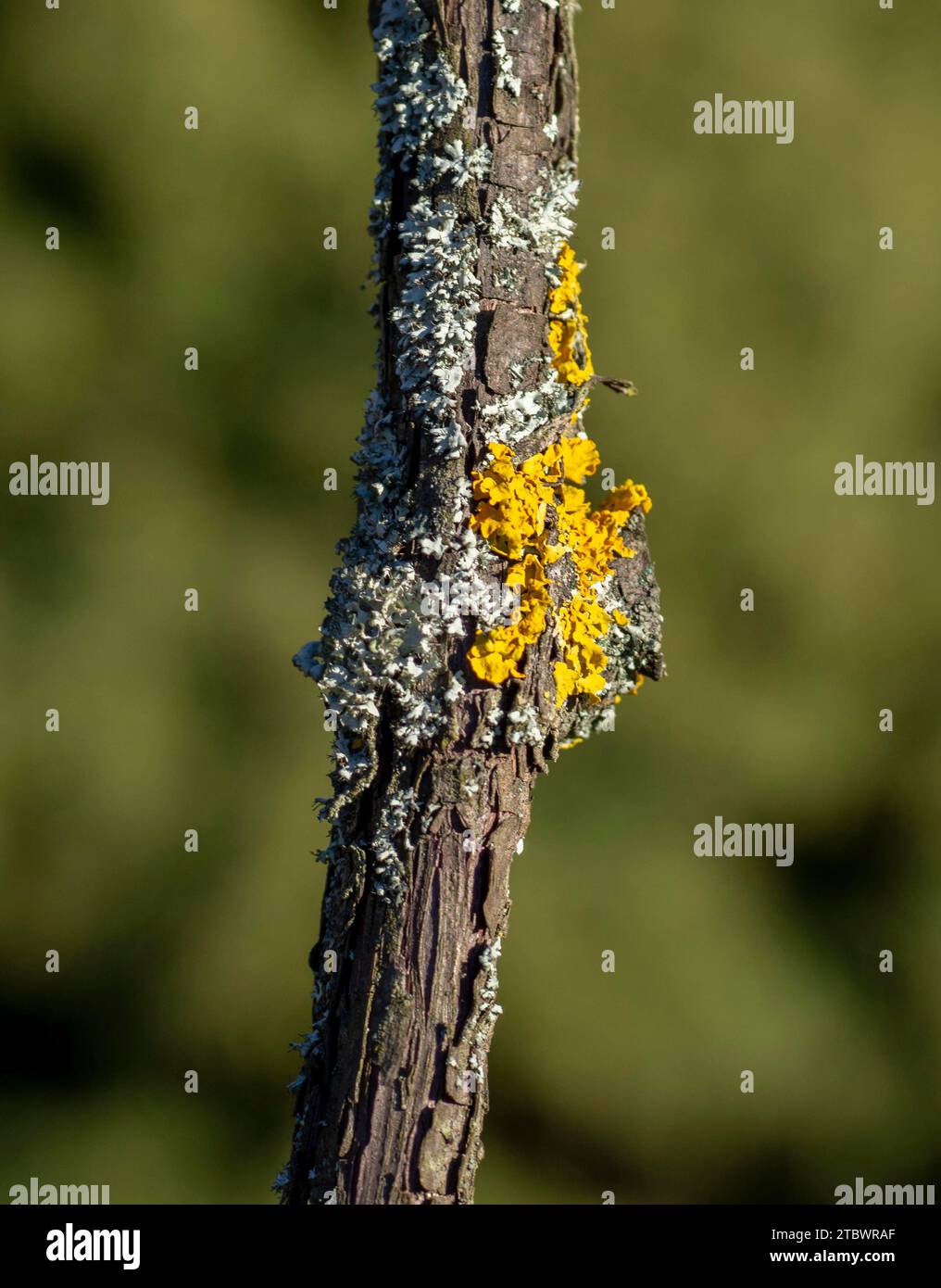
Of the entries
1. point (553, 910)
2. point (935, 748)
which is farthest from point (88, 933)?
point (935, 748)

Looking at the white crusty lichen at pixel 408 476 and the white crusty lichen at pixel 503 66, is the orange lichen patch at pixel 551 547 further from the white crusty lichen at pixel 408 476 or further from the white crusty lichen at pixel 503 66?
the white crusty lichen at pixel 503 66

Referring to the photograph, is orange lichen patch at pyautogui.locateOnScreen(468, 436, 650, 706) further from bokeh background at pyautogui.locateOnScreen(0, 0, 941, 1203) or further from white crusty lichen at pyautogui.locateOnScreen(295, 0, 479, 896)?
bokeh background at pyautogui.locateOnScreen(0, 0, 941, 1203)

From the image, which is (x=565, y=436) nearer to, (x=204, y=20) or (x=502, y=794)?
(x=502, y=794)

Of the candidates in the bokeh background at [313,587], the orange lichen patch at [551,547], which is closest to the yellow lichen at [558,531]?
the orange lichen patch at [551,547]

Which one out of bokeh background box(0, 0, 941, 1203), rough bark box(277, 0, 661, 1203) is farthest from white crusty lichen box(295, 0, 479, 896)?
bokeh background box(0, 0, 941, 1203)

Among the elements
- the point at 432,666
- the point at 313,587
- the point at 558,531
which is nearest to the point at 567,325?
the point at 558,531
